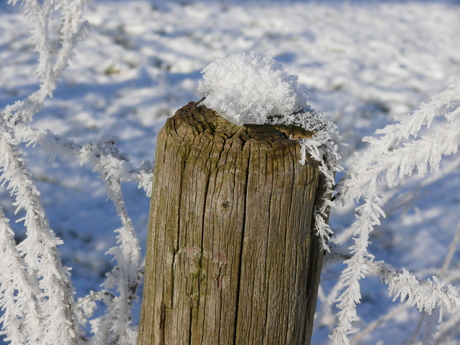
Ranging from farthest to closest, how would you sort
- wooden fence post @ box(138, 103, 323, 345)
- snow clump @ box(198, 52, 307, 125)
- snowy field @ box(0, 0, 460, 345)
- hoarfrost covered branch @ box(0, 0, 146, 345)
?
snowy field @ box(0, 0, 460, 345)
hoarfrost covered branch @ box(0, 0, 146, 345)
snow clump @ box(198, 52, 307, 125)
wooden fence post @ box(138, 103, 323, 345)

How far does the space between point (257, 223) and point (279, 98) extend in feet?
1.06

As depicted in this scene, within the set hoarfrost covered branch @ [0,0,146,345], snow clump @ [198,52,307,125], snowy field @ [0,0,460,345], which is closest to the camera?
snow clump @ [198,52,307,125]

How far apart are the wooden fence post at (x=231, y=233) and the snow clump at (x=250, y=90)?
4 cm

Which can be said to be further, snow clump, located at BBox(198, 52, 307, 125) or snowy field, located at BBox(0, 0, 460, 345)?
snowy field, located at BBox(0, 0, 460, 345)

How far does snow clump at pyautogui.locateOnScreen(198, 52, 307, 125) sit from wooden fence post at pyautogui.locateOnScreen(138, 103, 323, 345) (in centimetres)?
4

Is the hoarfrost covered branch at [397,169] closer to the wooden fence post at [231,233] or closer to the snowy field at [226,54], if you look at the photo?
the wooden fence post at [231,233]

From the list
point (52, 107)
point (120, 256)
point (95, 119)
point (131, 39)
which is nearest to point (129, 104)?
point (95, 119)

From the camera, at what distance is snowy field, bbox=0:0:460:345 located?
11.2ft

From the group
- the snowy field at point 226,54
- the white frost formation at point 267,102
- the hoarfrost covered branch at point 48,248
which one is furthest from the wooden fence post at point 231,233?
the snowy field at point 226,54

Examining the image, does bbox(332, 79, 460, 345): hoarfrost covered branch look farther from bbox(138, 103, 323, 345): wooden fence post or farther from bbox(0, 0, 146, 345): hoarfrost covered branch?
bbox(0, 0, 146, 345): hoarfrost covered branch

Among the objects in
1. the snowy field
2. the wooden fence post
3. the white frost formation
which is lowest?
the snowy field

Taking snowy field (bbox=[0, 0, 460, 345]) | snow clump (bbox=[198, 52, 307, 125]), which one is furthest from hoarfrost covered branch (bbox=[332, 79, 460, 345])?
snowy field (bbox=[0, 0, 460, 345])

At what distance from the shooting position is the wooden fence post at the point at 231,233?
36.2 inches

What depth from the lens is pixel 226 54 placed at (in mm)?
5316
